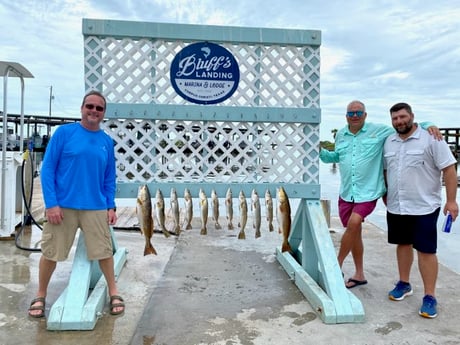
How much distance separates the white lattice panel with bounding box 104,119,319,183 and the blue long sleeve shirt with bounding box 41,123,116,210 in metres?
0.74

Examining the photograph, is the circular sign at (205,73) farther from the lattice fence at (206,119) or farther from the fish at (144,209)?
the fish at (144,209)

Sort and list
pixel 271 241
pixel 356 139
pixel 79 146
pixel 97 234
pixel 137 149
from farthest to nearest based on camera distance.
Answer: pixel 271 241, pixel 137 149, pixel 356 139, pixel 97 234, pixel 79 146

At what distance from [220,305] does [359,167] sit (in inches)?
70.8

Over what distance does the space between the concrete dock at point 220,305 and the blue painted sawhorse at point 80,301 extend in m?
0.07

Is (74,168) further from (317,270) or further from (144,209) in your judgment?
(317,270)

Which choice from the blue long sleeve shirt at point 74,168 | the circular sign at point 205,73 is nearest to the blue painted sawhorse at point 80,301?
the blue long sleeve shirt at point 74,168

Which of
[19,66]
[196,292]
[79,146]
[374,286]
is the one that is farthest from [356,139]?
[19,66]

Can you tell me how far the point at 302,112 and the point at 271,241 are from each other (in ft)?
8.62

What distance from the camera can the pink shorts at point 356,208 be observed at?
3.83 metres

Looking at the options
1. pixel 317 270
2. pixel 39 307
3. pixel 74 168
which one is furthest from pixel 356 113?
pixel 39 307

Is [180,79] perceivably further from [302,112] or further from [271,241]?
[271,241]

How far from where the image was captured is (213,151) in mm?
4184

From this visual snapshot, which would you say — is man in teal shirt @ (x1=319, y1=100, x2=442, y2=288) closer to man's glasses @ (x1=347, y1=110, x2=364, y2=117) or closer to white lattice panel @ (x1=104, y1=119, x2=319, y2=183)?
man's glasses @ (x1=347, y1=110, x2=364, y2=117)

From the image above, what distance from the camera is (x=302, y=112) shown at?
418 centimetres
